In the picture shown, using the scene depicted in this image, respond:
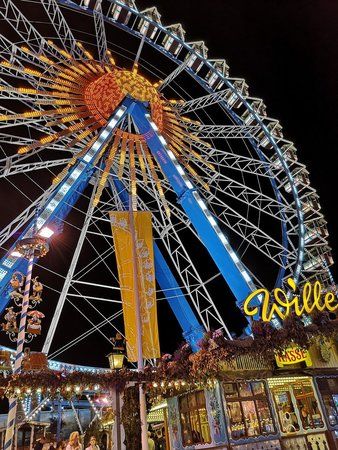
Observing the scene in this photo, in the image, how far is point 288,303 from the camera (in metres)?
12.9

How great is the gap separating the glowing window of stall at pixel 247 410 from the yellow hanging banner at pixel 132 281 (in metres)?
2.96

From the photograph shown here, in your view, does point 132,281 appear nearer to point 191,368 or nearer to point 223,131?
point 191,368

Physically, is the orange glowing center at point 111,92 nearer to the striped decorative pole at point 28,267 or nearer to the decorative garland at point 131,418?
the striped decorative pole at point 28,267

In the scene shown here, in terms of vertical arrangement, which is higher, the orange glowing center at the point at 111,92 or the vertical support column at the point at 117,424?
the orange glowing center at the point at 111,92

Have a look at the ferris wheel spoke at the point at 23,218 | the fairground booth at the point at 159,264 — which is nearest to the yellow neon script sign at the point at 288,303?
the fairground booth at the point at 159,264

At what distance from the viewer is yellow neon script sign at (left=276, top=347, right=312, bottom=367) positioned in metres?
12.4

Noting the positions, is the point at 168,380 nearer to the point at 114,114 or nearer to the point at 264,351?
the point at 264,351

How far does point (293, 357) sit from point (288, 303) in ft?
5.65

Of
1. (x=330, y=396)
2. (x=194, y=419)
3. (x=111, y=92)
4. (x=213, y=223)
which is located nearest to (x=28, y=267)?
(x=213, y=223)

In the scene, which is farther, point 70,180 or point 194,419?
point 70,180

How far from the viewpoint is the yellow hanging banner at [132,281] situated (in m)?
13.5

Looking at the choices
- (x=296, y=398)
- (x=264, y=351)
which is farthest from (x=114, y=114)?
(x=296, y=398)

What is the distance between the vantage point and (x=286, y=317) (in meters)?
12.4

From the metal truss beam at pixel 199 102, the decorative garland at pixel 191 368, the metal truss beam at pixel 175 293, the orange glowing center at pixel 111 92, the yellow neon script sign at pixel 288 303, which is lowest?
the decorative garland at pixel 191 368
